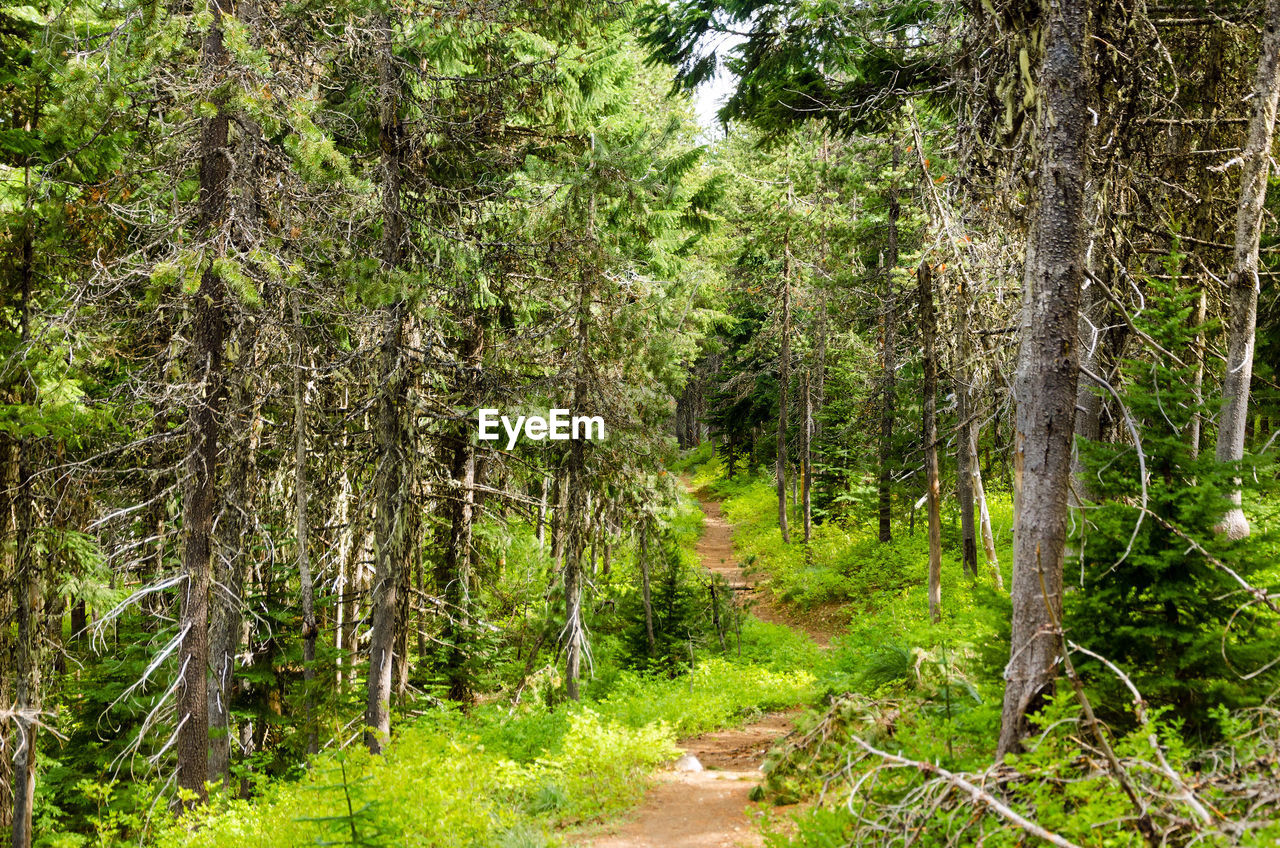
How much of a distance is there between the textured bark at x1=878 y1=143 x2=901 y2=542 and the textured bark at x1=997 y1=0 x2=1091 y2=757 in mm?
12834

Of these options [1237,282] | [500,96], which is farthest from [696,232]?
[1237,282]

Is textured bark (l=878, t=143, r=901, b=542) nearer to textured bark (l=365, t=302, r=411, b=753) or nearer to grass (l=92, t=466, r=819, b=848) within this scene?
grass (l=92, t=466, r=819, b=848)

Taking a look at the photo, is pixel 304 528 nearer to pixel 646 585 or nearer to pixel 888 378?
pixel 646 585

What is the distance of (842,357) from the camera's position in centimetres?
2897

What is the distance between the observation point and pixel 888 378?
19828mm

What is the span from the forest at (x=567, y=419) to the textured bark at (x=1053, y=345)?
2 cm

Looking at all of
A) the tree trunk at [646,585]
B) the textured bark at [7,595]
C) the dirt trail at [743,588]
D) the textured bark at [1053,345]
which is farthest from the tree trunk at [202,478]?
the dirt trail at [743,588]

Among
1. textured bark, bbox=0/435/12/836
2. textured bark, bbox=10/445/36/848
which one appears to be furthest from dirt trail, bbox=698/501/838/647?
textured bark, bbox=0/435/12/836

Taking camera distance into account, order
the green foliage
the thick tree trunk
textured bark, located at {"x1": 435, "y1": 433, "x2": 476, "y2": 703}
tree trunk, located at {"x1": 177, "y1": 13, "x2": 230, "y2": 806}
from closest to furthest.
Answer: the green foliage < tree trunk, located at {"x1": 177, "y1": 13, "x2": 230, "y2": 806} < textured bark, located at {"x1": 435, "y1": 433, "x2": 476, "y2": 703} < the thick tree trunk

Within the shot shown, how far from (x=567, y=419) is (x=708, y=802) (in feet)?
19.0

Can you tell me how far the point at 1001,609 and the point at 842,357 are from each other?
2471 cm

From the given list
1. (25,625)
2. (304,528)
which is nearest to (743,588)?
(304,528)

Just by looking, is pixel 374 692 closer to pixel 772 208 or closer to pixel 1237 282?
pixel 1237 282

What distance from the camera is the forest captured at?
14.8 feet
